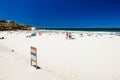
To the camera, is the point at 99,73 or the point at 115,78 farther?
the point at 99,73

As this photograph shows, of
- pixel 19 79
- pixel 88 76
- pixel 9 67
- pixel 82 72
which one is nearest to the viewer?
pixel 19 79

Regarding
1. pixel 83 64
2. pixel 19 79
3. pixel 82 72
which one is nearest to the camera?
pixel 19 79

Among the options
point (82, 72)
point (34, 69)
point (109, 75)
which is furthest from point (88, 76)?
point (34, 69)

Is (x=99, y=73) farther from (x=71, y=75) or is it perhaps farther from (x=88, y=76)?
(x=71, y=75)

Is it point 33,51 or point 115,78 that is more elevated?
point 33,51

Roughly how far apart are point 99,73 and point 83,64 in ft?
4.51

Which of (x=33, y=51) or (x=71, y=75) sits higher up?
(x=33, y=51)

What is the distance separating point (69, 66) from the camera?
688cm

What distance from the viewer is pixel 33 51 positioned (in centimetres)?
665

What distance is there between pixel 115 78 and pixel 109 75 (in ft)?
1.09

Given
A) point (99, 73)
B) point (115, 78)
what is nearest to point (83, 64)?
point (99, 73)

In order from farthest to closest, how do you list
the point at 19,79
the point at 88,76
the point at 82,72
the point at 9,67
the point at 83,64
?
the point at 83,64 < the point at 9,67 < the point at 82,72 < the point at 88,76 < the point at 19,79

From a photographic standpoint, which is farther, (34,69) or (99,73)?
(34,69)

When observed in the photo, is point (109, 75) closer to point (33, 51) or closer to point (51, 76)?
point (51, 76)
